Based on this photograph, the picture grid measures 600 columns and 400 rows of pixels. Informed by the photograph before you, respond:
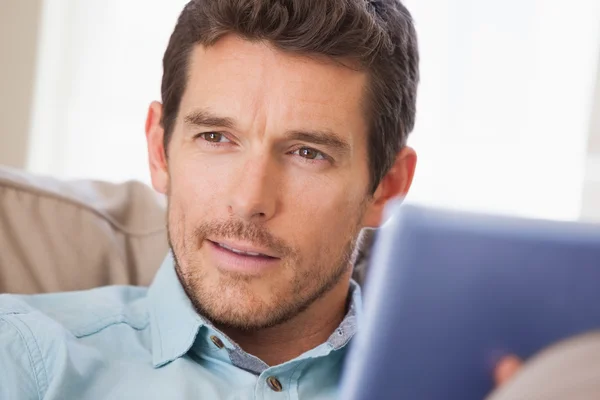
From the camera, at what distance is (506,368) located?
62 centimetres

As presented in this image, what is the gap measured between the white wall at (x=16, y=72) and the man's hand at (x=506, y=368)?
244cm

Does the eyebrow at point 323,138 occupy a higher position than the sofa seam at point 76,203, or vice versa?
the eyebrow at point 323,138

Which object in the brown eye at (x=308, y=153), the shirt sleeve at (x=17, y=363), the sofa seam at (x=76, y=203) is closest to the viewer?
the shirt sleeve at (x=17, y=363)

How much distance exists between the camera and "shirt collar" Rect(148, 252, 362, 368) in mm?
1252

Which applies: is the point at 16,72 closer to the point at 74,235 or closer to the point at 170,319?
the point at 74,235

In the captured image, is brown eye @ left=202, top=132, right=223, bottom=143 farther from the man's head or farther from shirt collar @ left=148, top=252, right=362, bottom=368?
shirt collar @ left=148, top=252, right=362, bottom=368

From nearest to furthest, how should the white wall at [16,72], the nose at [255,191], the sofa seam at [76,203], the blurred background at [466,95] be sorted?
the nose at [255,191] → the sofa seam at [76,203] → the white wall at [16,72] → the blurred background at [466,95]

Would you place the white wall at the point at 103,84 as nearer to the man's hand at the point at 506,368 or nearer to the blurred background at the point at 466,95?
the blurred background at the point at 466,95

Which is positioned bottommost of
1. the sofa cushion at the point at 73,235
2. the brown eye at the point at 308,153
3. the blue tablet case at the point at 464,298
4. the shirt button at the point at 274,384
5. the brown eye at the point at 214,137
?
the shirt button at the point at 274,384

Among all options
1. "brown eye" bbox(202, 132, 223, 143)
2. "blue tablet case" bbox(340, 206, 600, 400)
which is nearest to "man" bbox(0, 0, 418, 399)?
"brown eye" bbox(202, 132, 223, 143)

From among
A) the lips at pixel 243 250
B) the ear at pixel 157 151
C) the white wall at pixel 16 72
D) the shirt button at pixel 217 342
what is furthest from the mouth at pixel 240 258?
the white wall at pixel 16 72

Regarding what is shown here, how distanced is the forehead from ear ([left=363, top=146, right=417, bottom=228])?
0.18 m

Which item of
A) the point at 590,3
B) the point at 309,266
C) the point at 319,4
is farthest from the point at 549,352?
the point at 590,3

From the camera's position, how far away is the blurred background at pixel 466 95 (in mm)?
2926
